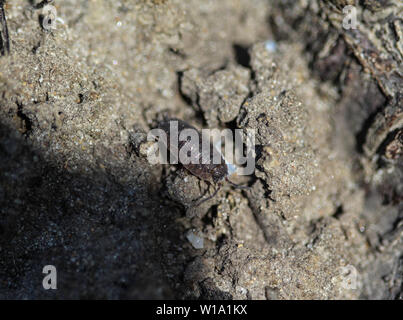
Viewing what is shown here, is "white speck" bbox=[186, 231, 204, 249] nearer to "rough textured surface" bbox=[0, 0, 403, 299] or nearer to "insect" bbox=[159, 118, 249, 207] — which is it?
"rough textured surface" bbox=[0, 0, 403, 299]

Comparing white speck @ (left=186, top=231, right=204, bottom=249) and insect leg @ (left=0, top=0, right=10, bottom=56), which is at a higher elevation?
insect leg @ (left=0, top=0, right=10, bottom=56)

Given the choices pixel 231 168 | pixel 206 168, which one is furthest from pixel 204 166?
pixel 231 168

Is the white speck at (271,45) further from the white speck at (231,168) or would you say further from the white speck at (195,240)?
the white speck at (195,240)

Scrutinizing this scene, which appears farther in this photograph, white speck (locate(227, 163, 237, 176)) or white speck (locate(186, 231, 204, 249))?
white speck (locate(227, 163, 237, 176))

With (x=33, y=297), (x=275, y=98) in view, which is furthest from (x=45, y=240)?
(x=275, y=98)

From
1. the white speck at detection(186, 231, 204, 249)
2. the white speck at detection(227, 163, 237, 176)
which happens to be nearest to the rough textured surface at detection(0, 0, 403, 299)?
the white speck at detection(186, 231, 204, 249)

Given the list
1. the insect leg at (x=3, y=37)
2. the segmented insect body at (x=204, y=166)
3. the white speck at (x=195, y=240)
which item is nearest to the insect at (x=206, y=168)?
the segmented insect body at (x=204, y=166)
